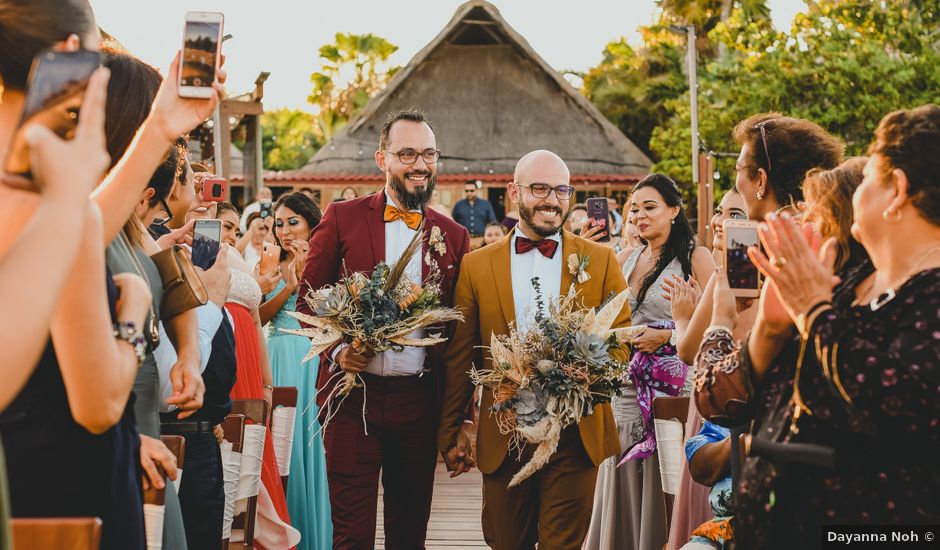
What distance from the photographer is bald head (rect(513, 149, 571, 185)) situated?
5680mm

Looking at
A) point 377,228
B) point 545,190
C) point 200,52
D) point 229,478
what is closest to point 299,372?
point 377,228

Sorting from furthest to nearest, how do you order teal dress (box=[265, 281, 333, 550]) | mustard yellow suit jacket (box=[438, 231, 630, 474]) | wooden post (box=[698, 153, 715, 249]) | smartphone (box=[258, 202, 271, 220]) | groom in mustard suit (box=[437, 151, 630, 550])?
wooden post (box=[698, 153, 715, 249])
smartphone (box=[258, 202, 271, 220])
teal dress (box=[265, 281, 333, 550])
mustard yellow suit jacket (box=[438, 231, 630, 474])
groom in mustard suit (box=[437, 151, 630, 550])

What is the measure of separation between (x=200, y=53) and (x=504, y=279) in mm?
2935

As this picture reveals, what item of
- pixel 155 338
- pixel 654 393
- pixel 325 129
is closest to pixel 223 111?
pixel 654 393

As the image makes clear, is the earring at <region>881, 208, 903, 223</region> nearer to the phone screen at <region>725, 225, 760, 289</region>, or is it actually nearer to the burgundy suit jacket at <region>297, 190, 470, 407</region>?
the phone screen at <region>725, 225, 760, 289</region>

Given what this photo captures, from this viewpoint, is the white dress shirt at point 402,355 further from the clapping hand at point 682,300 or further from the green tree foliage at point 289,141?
the green tree foliage at point 289,141

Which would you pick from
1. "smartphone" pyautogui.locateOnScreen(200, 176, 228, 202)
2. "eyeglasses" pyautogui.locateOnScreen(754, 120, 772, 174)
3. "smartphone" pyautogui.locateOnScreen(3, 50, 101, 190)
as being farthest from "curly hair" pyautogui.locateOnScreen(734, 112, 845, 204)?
"smartphone" pyautogui.locateOnScreen(200, 176, 228, 202)

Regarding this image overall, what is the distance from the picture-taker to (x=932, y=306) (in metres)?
2.48

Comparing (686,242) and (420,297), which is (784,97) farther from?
(420,297)

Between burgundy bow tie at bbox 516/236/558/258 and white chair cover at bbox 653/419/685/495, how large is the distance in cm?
121

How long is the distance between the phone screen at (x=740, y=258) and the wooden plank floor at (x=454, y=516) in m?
4.16

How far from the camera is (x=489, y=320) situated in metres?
5.53

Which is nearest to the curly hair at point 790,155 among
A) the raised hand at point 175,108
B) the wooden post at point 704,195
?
the raised hand at point 175,108

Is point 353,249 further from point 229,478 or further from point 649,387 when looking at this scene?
point 649,387
